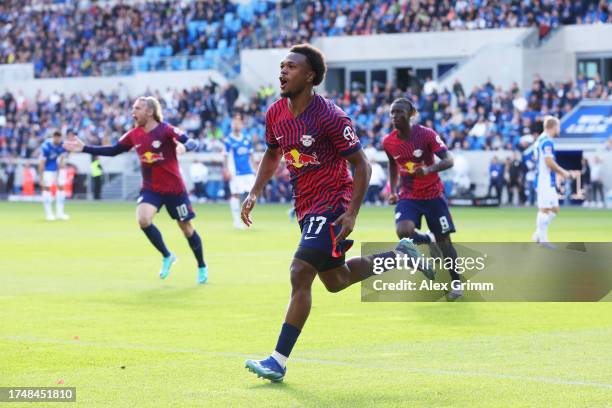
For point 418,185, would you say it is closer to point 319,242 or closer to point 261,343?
point 261,343

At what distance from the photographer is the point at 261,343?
10625 mm

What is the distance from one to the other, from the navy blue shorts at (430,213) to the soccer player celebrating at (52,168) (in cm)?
1879

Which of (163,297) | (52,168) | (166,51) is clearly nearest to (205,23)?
(166,51)

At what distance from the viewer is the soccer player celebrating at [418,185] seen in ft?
46.6

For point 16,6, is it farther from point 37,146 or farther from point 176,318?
point 176,318

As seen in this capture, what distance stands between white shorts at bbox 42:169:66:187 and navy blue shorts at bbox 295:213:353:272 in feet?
80.3

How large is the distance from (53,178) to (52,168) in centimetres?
54

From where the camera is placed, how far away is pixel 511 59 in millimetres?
46594

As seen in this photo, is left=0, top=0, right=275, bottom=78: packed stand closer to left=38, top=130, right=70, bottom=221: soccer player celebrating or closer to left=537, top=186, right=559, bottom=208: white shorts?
left=38, top=130, right=70, bottom=221: soccer player celebrating

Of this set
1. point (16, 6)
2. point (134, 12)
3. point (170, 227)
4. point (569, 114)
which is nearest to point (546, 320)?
point (170, 227)

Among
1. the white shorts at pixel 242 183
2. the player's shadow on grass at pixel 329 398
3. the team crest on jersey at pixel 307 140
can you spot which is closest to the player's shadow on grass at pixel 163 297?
the team crest on jersey at pixel 307 140

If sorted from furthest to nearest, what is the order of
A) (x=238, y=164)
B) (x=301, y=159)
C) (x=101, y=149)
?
(x=238, y=164)
(x=101, y=149)
(x=301, y=159)

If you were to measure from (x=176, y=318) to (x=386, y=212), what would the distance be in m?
24.4

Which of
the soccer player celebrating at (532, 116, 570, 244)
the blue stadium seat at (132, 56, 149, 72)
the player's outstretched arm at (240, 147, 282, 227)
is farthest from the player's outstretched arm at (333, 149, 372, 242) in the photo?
the blue stadium seat at (132, 56, 149, 72)
